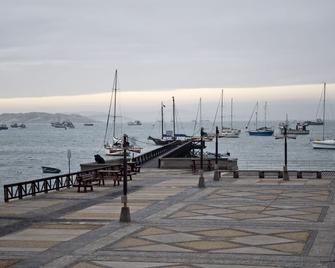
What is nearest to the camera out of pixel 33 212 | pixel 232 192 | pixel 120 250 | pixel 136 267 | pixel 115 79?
pixel 136 267

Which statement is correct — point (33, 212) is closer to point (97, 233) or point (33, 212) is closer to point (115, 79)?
point (97, 233)

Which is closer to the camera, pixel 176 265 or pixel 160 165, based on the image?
pixel 176 265

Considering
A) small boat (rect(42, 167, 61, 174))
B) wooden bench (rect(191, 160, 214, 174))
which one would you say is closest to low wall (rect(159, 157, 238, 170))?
wooden bench (rect(191, 160, 214, 174))

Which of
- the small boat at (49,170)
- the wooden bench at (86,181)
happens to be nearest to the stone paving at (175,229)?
the wooden bench at (86,181)

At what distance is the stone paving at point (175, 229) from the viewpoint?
652 inches

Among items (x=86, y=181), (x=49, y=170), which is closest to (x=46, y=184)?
(x=86, y=181)

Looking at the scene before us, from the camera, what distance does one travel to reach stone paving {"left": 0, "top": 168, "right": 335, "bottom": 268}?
16562 mm

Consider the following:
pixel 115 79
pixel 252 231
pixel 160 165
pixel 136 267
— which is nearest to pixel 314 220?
pixel 252 231

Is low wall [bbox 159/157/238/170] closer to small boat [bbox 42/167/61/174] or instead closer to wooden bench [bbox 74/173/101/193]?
wooden bench [bbox 74/173/101/193]

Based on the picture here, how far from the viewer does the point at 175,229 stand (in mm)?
21047

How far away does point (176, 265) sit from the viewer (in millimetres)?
15750

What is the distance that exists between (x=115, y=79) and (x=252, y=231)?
7817cm

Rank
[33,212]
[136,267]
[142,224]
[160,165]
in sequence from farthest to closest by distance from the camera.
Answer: [160,165] → [33,212] → [142,224] → [136,267]

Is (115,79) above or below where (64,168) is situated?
above
